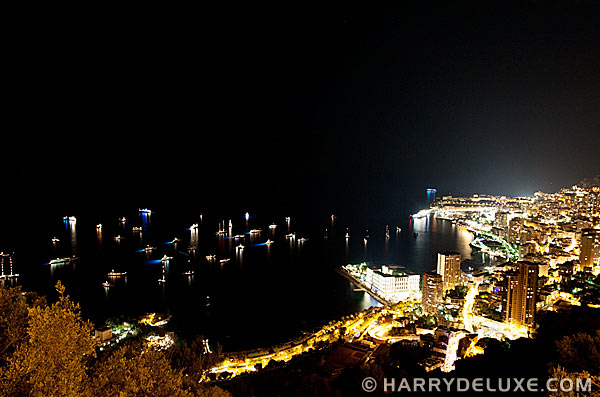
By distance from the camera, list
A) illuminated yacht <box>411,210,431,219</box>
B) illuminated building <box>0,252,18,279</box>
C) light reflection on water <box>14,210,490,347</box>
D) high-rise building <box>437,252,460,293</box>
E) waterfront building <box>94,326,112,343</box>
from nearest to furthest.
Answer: waterfront building <box>94,326,112,343</box> < light reflection on water <box>14,210,490,347</box> < high-rise building <box>437,252,460,293</box> < illuminated building <box>0,252,18,279</box> < illuminated yacht <box>411,210,431,219</box>

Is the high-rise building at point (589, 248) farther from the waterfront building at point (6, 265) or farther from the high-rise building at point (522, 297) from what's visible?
the waterfront building at point (6, 265)

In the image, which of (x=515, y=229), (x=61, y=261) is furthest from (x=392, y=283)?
(x=515, y=229)

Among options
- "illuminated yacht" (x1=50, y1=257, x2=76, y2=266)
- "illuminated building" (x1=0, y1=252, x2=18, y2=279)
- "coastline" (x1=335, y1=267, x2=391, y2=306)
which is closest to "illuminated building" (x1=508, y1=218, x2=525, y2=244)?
"coastline" (x1=335, y1=267, x2=391, y2=306)

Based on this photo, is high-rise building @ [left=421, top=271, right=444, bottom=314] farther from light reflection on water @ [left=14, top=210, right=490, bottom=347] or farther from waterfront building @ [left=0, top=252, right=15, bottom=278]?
waterfront building @ [left=0, top=252, right=15, bottom=278]

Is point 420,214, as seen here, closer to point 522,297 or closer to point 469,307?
point 469,307

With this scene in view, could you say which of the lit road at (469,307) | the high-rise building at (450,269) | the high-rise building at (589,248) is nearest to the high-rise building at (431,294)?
the lit road at (469,307)
